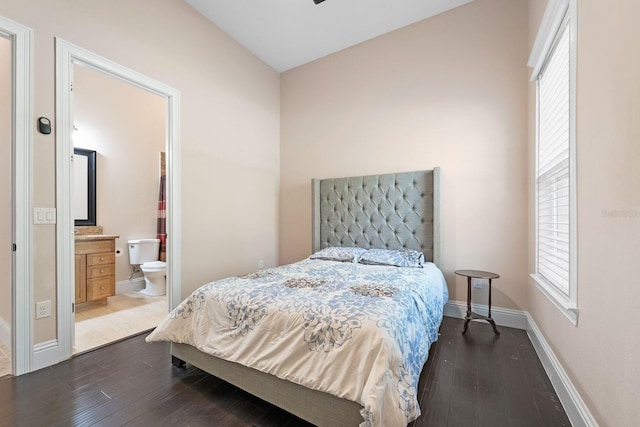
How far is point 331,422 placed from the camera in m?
1.31

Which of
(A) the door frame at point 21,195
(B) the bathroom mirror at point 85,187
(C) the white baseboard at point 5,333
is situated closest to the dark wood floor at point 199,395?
(A) the door frame at point 21,195

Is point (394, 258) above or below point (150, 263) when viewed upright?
above

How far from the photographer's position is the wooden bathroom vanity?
3.27m

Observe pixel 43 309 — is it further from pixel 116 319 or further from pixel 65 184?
pixel 116 319

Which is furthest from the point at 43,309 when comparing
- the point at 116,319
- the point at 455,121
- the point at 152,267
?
the point at 455,121

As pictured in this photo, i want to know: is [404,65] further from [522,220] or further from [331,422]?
[331,422]

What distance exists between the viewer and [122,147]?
166 inches

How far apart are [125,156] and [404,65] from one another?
4253 mm

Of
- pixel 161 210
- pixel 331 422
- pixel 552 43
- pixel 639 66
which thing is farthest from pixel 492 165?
pixel 161 210

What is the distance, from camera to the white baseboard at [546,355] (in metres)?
1.41

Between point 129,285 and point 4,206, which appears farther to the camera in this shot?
point 129,285

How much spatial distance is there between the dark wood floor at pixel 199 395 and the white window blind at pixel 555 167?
70 centimetres

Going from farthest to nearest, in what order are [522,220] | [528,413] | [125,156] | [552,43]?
[125,156] < [522,220] < [552,43] < [528,413]

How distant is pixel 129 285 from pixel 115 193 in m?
1.41
